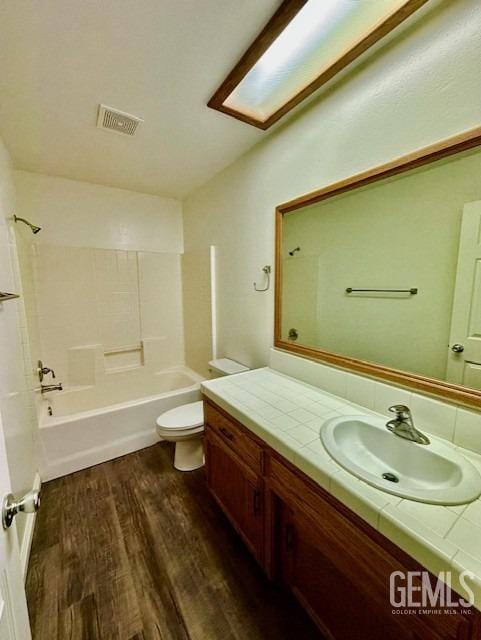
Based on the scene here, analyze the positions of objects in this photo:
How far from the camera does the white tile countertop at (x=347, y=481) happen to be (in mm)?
591

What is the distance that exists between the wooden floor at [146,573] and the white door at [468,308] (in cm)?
Result: 122

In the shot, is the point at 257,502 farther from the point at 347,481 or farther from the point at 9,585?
the point at 9,585

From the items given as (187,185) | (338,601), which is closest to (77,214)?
(187,185)

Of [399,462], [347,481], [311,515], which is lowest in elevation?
[311,515]

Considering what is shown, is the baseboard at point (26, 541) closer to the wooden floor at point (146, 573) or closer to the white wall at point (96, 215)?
the wooden floor at point (146, 573)

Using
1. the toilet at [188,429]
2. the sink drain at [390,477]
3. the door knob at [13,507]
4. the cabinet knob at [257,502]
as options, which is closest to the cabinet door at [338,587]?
the cabinet knob at [257,502]

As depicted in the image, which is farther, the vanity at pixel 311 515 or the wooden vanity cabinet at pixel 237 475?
the wooden vanity cabinet at pixel 237 475

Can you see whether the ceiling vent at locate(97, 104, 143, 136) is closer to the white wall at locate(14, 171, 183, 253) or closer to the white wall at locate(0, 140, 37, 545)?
the white wall at locate(0, 140, 37, 545)

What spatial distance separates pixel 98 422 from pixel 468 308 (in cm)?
248

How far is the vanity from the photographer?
2.19ft

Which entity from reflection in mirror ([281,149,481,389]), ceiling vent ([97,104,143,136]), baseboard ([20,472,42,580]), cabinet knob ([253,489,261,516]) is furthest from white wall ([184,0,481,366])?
baseboard ([20,472,42,580])

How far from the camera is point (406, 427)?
40.0 inches

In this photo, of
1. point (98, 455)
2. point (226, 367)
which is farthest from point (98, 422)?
point (226, 367)

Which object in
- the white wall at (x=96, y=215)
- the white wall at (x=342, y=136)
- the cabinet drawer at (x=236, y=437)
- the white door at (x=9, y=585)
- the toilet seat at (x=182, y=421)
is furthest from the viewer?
the white wall at (x=96, y=215)
